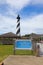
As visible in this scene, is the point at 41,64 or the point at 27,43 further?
the point at 27,43

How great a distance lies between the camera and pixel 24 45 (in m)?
20.6

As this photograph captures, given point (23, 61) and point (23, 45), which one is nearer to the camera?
point (23, 61)

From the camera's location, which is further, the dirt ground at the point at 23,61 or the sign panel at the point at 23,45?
the sign panel at the point at 23,45

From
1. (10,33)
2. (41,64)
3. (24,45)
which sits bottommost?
(41,64)

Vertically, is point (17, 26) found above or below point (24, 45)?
above

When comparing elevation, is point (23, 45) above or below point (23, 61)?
above

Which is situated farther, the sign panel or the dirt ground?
the sign panel

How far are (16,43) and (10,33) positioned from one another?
38.5 meters

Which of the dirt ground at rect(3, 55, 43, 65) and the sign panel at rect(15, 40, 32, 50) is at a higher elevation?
the sign panel at rect(15, 40, 32, 50)

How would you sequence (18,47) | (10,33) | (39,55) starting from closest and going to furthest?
(39,55), (18,47), (10,33)

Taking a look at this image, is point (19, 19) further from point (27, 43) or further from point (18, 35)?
point (27, 43)

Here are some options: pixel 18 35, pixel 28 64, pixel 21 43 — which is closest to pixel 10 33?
pixel 18 35

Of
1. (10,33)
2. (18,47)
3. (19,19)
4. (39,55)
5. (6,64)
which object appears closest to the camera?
(6,64)

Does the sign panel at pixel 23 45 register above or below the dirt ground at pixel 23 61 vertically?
above
